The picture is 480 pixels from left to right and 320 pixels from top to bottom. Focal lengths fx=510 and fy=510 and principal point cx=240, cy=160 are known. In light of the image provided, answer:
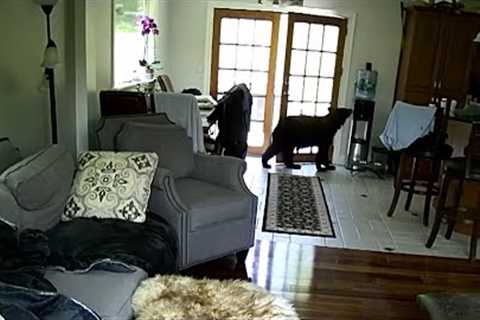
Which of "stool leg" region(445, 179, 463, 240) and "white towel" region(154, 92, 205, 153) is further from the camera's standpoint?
"white towel" region(154, 92, 205, 153)

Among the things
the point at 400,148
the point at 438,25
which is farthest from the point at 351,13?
the point at 400,148

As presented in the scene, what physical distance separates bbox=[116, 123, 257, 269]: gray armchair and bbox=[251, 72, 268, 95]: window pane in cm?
346

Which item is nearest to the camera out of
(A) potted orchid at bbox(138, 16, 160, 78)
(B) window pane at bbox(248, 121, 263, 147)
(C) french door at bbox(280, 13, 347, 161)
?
(A) potted orchid at bbox(138, 16, 160, 78)

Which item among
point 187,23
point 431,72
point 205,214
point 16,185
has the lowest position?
point 205,214

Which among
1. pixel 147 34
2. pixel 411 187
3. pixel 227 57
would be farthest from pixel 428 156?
pixel 227 57

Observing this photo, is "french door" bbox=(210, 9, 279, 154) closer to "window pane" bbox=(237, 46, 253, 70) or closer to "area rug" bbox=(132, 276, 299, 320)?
"window pane" bbox=(237, 46, 253, 70)

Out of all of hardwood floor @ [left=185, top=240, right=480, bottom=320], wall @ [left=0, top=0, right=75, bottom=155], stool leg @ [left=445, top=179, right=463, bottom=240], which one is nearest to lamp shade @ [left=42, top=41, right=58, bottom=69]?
wall @ [left=0, top=0, right=75, bottom=155]

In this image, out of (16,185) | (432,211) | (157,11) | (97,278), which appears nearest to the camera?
(97,278)

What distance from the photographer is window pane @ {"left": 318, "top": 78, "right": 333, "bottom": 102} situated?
22.8 ft

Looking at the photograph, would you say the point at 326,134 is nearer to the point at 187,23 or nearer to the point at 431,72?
the point at 431,72

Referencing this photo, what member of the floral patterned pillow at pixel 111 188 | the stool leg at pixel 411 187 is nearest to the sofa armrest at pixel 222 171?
the floral patterned pillow at pixel 111 188

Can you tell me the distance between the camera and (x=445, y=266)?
381 centimetres

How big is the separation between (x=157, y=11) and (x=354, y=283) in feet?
13.2

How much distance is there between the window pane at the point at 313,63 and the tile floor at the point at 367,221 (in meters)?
1.41
